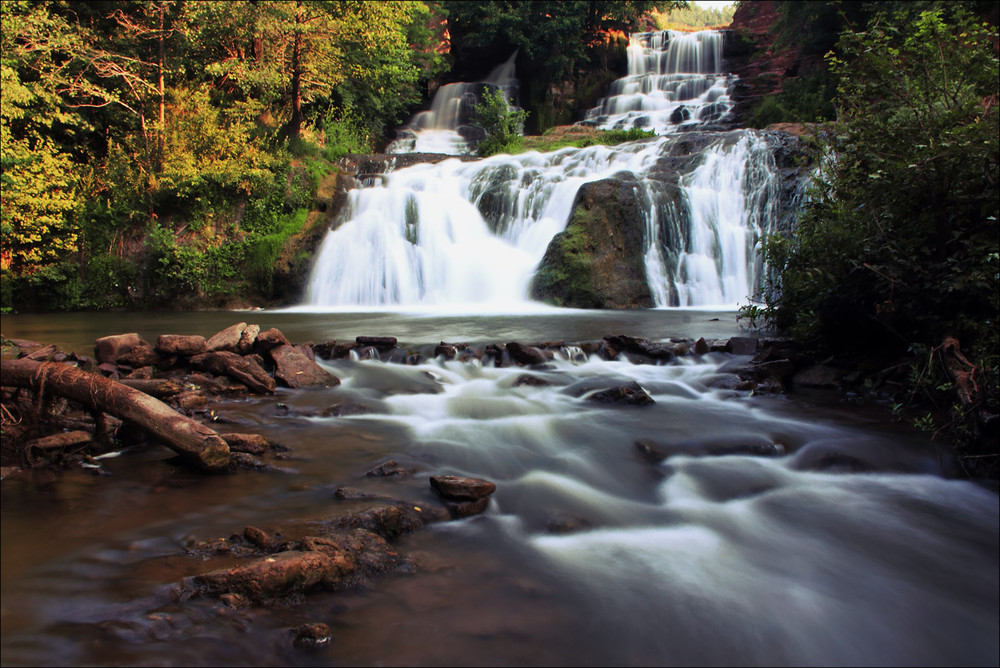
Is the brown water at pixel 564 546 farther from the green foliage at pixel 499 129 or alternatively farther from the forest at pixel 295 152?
the green foliage at pixel 499 129

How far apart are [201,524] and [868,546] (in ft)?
12.0

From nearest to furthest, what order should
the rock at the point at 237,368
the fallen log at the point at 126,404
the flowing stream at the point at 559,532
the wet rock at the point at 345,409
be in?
the flowing stream at the point at 559,532, the fallen log at the point at 126,404, the wet rock at the point at 345,409, the rock at the point at 237,368

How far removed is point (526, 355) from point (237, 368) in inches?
127

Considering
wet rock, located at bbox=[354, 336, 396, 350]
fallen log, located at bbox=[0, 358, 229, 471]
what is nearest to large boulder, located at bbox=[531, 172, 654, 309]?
wet rock, located at bbox=[354, 336, 396, 350]

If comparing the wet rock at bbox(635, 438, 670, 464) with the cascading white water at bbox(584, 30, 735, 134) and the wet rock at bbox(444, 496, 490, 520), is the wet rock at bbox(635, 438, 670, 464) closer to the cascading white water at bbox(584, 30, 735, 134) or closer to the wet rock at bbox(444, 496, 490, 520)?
the wet rock at bbox(444, 496, 490, 520)

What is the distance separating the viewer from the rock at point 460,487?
146 inches

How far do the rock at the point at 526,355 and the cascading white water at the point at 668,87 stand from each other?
18167mm

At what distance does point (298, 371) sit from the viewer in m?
6.52

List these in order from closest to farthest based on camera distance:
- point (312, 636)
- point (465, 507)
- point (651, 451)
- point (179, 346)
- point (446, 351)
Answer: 1. point (312, 636)
2. point (465, 507)
3. point (651, 451)
4. point (179, 346)
5. point (446, 351)

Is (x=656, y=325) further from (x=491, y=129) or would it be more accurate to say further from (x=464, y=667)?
(x=491, y=129)

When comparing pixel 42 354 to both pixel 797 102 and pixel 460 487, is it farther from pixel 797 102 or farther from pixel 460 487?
pixel 797 102

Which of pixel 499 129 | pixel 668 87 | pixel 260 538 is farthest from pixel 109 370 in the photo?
pixel 668 87

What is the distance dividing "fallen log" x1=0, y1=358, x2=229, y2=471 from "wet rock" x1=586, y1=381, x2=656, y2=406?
345 centimetres

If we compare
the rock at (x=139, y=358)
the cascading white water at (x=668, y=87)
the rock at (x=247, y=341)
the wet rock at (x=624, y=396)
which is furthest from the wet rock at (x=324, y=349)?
the cascading white water at (x=668, y=87)
